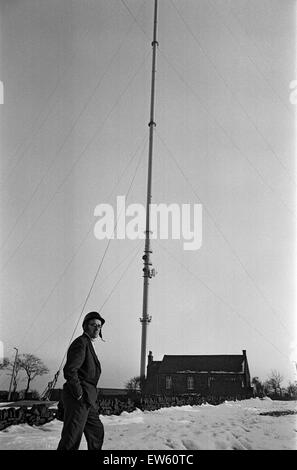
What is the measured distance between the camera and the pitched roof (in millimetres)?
46531

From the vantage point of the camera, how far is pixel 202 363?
158ft

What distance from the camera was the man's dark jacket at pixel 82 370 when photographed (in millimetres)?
4477

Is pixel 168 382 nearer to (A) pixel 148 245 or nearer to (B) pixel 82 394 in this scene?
(A) pixel 148 245

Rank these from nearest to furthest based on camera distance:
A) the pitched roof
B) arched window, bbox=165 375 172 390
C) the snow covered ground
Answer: the snow covered ground
arched window, bbox=165 375 172 390
the pitched roof

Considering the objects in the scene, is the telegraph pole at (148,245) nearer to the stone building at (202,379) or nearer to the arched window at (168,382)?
the stone building at (202,379)

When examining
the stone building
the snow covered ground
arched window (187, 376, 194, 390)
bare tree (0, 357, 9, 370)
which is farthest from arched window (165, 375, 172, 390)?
the snow covered ground

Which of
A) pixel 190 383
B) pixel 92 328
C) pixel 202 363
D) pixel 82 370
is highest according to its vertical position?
pixel 92 328

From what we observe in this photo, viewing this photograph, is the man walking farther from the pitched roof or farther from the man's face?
the pitched roof

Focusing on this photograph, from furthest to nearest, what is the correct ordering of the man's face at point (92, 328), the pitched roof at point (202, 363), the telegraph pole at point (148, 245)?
the pitched roof at point (202, 363) → the telegraph pole at point (148, 245) → the man's face at point (92, 328)

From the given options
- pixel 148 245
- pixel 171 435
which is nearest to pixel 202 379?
pixel 148 245

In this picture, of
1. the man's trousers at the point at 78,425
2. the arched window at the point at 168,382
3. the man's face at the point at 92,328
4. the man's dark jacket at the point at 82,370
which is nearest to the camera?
Result: the man's trousers at the point at 78,425

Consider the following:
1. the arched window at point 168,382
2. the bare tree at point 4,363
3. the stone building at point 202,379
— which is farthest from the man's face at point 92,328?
the bare tree at point 4,363

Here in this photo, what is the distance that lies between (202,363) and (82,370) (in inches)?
1826

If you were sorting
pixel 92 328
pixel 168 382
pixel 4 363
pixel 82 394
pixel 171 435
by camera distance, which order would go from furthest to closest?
Answer: pixel 4 363 < pixel 168 382 < pixel 171 435 < pixel 92 328 < pixel 82 394
